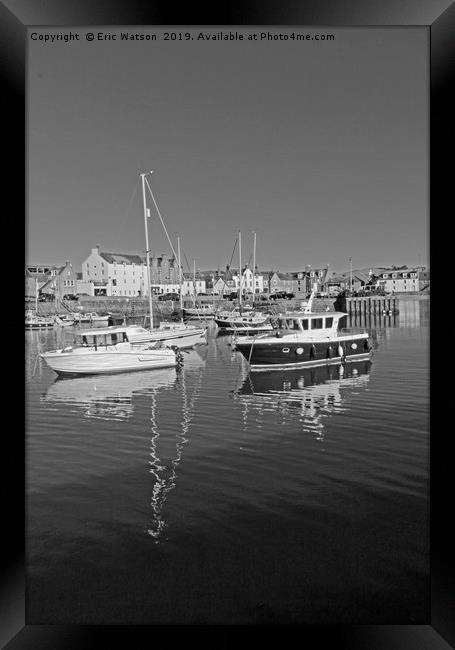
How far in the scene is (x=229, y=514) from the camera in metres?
5.54

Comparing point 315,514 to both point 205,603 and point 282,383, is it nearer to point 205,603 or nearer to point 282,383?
point 205,603

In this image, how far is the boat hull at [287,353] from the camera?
18484mm

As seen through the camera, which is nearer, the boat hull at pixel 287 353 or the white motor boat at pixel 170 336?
the boat hull at pixel 287 353

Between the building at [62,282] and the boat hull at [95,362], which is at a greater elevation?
the building at [62,282]

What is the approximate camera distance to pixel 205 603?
3.93 metres

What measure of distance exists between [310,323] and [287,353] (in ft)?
6.63

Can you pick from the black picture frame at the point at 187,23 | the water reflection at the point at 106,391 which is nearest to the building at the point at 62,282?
the water reflection at the point at 106,391

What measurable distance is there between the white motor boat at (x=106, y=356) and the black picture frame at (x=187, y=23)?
50.4ft

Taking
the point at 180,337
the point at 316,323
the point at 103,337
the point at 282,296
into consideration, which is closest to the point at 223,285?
the point at 282,296

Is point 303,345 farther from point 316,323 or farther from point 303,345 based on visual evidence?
point 316,323

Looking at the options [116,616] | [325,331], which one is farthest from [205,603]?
[325,331]

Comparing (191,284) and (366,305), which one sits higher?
(191,284)

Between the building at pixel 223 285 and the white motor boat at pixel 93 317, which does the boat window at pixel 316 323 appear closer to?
the white motor boat at pixel 93 317
